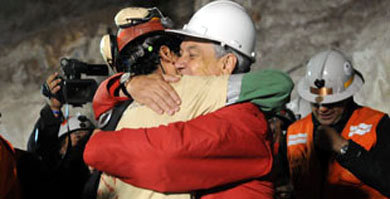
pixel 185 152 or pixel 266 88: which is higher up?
pixel 266 88

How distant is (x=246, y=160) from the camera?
4.89 ft

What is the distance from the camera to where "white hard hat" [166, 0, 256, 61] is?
1.83 m

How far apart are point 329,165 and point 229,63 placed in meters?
1.75

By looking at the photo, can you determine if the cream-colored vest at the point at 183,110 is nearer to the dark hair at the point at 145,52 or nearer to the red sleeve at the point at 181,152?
the red sleeve at the point at 181,152

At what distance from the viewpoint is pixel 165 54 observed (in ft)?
7.16

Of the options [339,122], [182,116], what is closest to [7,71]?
[339,122]

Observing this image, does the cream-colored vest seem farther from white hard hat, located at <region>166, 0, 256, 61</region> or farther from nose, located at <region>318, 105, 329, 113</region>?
nose, located at <region>318, 105, 329, 113</region>

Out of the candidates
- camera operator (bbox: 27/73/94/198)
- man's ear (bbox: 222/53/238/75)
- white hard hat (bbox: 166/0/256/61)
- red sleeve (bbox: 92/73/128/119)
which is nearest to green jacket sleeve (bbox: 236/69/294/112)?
man's ear (bbox: 222/53/238/75)

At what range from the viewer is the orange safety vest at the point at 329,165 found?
3.10 m

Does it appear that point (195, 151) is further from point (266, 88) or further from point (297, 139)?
point (297, 139)

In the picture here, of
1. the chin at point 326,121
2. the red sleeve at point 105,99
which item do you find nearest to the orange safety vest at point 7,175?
the red sleeve at point 105,99

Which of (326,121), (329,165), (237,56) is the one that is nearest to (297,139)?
(326,121)

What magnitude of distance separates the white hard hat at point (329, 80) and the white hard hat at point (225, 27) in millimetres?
1796

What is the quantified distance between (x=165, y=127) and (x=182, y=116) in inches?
4.6
